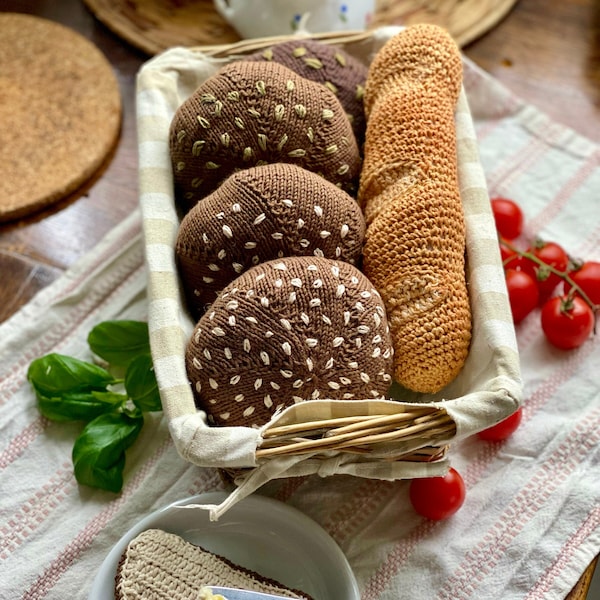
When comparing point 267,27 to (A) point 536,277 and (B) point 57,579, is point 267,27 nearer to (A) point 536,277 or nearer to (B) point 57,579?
(A) point 536,277

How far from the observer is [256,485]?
2.18 ft

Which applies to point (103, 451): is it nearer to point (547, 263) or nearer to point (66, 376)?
point (66, 376)

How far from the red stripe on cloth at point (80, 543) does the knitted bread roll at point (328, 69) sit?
0.45 m

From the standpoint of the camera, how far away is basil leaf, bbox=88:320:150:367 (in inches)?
34.5

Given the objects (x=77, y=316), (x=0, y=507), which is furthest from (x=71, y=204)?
(x=0, y=507)

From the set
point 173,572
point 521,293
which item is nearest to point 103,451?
point 173,572

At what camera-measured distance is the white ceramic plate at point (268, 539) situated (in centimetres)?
75

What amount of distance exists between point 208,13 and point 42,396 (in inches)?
26.2

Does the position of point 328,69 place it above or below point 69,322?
above

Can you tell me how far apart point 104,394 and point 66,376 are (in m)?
0.05

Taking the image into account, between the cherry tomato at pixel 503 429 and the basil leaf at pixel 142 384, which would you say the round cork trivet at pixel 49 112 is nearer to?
the basil leaf at pixel 142 384

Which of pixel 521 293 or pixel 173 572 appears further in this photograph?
pixel 521 293

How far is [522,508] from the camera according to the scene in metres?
0.81

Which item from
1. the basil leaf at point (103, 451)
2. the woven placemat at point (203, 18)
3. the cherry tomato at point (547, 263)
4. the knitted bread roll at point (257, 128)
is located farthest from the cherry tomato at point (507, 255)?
the basil leaf at point (103, 451)
